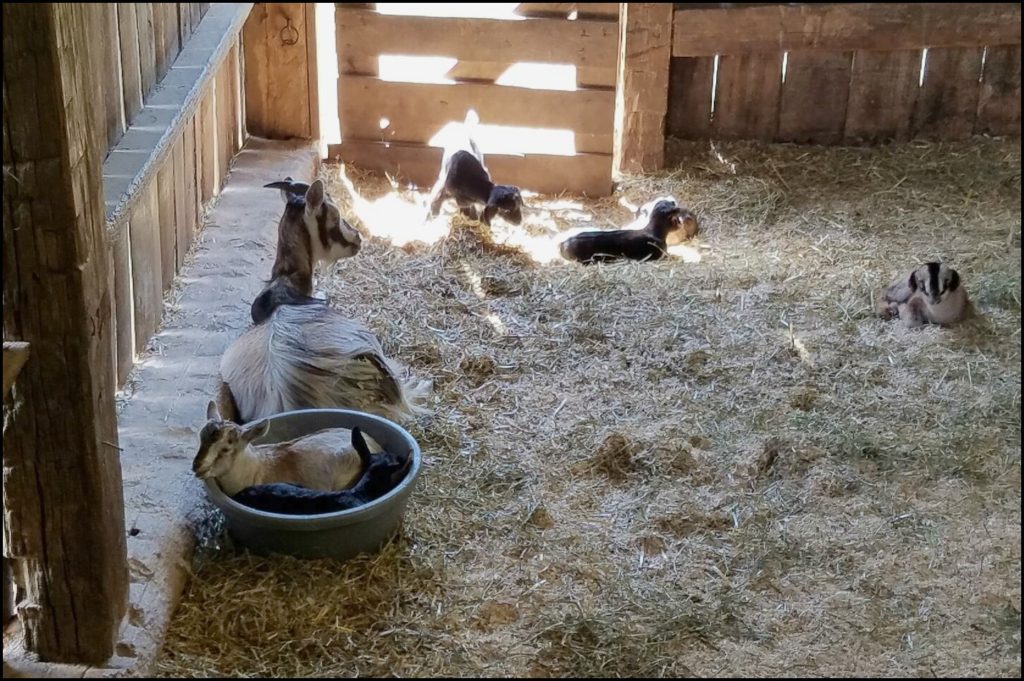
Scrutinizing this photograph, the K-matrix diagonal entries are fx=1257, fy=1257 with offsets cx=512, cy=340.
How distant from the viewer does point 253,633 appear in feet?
12.9

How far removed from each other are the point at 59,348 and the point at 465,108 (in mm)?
5183

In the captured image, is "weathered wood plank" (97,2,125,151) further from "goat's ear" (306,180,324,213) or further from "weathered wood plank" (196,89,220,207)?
"weathered wood plank" (196,89,220,207)

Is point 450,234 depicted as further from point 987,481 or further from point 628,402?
point 987,481

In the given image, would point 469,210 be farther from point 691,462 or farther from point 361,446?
point 361,446

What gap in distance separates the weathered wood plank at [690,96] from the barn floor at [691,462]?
71 centimetres

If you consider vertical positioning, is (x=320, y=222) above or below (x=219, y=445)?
above

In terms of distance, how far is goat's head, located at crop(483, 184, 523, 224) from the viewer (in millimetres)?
7480

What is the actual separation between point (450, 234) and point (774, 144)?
8.17 ft

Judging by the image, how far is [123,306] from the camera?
5180mm

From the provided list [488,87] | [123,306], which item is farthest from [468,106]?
[123,306]

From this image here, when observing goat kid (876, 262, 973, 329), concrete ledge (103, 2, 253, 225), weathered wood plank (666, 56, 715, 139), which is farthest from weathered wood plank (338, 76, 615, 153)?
goat kid (876, 262, 973, 329)

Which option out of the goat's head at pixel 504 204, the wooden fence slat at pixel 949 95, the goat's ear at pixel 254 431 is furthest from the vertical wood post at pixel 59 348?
the wooden fence slat at pixel 949 95

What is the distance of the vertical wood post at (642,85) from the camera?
313 inches

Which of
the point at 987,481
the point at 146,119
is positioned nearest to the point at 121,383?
the point at 146,119
